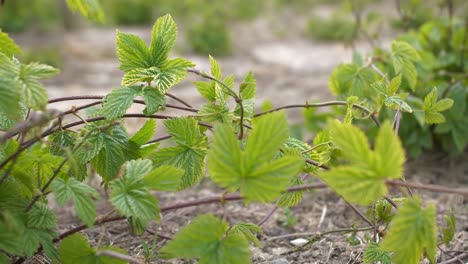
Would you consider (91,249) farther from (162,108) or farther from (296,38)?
(296,38)

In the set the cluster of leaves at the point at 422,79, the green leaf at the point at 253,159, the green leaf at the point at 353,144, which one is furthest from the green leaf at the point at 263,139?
the cluster of leaves at the point at 422,79

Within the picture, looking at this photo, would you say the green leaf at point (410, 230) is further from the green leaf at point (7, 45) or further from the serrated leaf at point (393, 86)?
the green leaf at point (7, 45)

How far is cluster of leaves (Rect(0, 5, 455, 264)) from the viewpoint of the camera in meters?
1.16

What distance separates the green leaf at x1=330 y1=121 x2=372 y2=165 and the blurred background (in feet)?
7.38

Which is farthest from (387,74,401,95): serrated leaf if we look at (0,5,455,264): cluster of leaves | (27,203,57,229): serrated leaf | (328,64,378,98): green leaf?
(27,203,57,229): serrated leaf

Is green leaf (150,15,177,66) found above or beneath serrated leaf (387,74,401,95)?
above

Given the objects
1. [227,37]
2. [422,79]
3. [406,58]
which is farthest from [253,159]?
[227,37]

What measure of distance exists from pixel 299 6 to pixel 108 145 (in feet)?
17.6

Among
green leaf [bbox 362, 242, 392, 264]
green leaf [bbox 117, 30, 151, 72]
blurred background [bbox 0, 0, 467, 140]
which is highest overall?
blurred background [bbox 0, 0, 467, 140]

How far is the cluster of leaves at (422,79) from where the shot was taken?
6.57ft

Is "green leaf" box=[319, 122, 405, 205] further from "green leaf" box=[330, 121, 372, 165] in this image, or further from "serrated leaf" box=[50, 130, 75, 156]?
"serrated leaf" box=[50, 130, 75, 156]

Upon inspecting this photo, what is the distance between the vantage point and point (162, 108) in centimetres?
148

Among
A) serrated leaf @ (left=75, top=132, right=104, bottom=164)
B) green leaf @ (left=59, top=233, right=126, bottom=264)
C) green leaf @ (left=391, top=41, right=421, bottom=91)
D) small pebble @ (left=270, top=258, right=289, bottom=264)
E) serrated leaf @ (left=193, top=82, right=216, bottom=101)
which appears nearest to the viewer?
green leaf @ (left=59, top=233, right=126, bottom=264)

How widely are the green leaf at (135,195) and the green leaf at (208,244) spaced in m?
0.08
